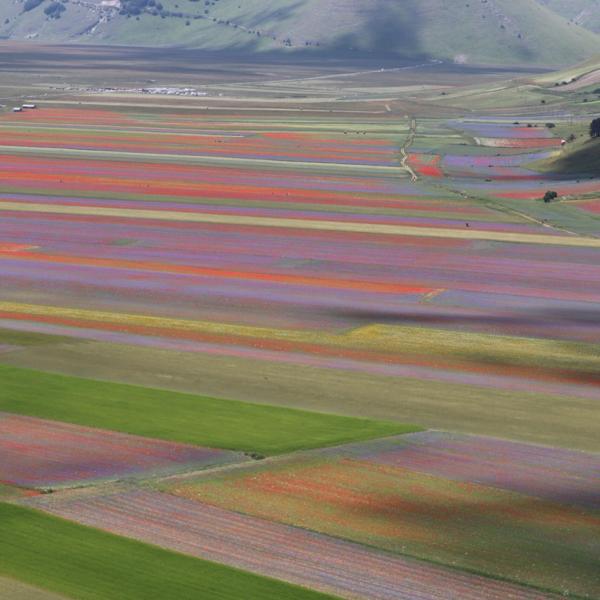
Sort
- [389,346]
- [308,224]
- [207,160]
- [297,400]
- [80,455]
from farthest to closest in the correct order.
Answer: [207,160], [308,224], [389,346], [297,400], [80,455]

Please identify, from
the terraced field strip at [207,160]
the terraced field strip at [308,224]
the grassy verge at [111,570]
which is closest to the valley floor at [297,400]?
the grassy verge at [111,570]

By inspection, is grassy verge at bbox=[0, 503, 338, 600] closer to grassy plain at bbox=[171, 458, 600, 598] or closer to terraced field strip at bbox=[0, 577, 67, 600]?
terraced field strip at bbox=[0, 577, 67, 600]

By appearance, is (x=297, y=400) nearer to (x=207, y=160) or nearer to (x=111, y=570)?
(x=111, y=570)

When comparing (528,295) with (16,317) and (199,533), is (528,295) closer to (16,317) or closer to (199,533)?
(16,317)

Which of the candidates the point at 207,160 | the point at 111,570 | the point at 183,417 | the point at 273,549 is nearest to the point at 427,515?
the point at 273,549

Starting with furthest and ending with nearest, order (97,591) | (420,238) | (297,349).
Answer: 1. (420,238)
2. (297,349)
3. (97,591)

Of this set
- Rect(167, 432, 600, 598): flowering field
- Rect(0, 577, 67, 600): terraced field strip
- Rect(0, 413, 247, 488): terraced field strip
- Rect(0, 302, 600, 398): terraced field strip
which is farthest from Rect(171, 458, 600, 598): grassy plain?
Rect(0, 302, 600, 398): terraced field strip

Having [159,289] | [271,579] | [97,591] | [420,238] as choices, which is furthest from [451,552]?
[420,238]
